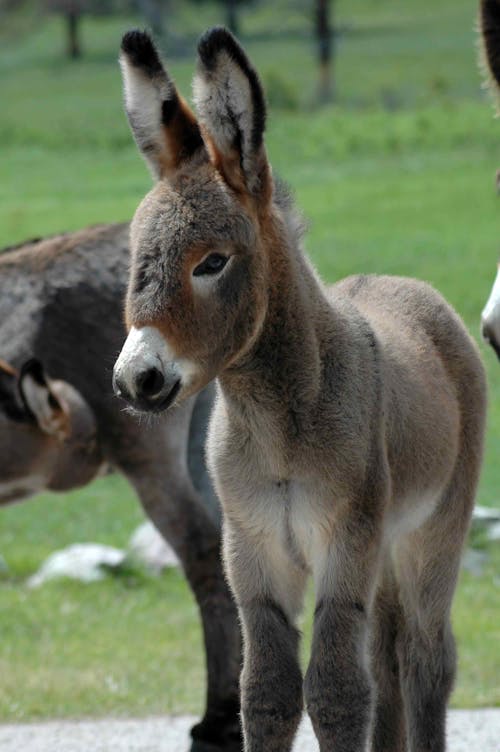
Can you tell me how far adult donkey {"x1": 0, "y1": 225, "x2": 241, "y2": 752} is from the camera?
21.5 ft

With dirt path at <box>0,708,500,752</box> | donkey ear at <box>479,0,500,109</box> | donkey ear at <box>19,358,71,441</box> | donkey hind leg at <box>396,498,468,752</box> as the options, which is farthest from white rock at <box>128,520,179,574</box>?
donkey ear at <box>479,0,500,109</box>

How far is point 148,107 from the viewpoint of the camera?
4617 mm

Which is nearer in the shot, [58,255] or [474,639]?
[58,255]

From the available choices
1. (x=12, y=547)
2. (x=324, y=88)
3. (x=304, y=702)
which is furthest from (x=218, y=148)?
(x=324, y=88)

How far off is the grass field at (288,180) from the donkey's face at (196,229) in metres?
0.47

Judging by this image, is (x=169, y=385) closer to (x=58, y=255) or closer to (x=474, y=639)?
(x=58, y=255)

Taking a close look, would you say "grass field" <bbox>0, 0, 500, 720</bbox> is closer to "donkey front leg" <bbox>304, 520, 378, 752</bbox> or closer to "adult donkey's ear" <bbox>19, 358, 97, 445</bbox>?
"donkey front leg" <bbox>304, 520, 378, 752</bbox>

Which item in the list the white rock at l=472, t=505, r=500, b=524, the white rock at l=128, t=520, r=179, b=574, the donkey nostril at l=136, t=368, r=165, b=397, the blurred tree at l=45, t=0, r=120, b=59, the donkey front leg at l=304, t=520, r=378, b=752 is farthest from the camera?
the blurred tree at l=45, t=0, r=120, b=59

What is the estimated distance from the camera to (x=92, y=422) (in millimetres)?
6676

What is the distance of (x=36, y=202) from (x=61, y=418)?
22703 millimetres

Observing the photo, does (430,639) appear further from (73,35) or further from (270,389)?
(73,35)

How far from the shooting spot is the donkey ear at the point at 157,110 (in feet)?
15.1

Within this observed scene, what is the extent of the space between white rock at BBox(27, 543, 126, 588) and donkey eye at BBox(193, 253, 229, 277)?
6.49 m

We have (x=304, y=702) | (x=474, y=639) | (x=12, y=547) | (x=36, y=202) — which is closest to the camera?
(x=304, y=702)
